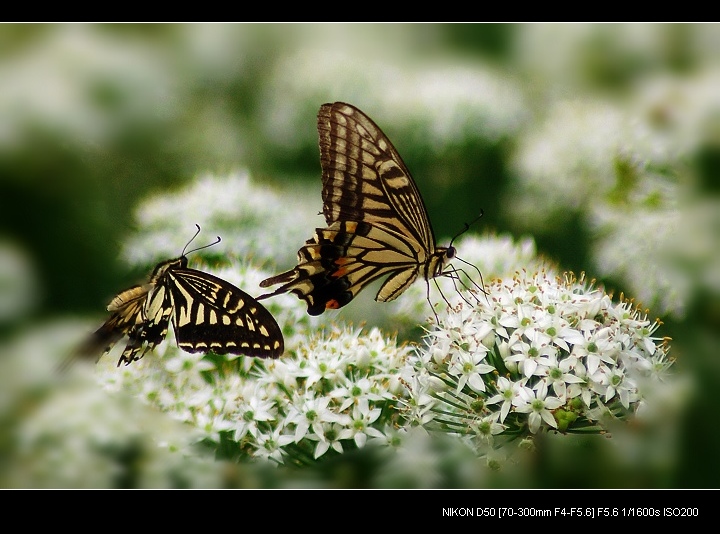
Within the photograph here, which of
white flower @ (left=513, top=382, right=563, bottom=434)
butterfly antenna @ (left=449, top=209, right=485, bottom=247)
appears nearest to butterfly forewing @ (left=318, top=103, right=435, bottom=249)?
butterfly antenna @ (left=449, top=209, right=485, bottom=247)

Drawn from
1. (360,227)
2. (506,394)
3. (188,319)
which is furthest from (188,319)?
(506,394)

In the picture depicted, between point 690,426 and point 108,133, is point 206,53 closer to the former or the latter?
point 108,133

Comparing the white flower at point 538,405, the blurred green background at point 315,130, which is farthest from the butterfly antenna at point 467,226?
the white flower at point 538,405

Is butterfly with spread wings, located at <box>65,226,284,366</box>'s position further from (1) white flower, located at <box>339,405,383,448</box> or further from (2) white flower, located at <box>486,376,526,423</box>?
(2) white flower, located at <box>486,376,526,423</box>

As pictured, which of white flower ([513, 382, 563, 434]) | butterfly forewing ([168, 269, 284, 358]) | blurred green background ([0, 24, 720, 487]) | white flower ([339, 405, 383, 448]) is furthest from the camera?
blurred green background ([0, 24, 720, 487])

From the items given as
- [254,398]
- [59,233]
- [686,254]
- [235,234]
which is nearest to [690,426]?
[686,254]

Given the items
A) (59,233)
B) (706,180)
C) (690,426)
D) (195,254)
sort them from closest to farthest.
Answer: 1. (690,426)
2. (706,180)
3. (195,254)
4. (59,233)

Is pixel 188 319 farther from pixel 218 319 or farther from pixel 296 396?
pixel 296 396
